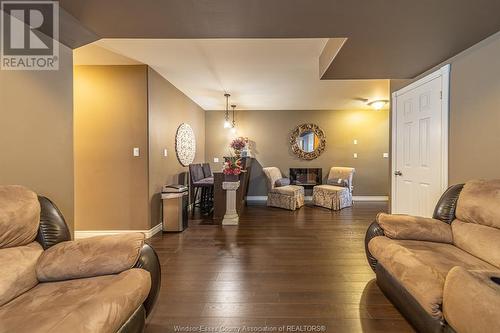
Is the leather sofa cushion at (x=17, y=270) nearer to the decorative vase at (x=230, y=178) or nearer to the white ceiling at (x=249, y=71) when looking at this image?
the white ceiling at (x=249, y=71)

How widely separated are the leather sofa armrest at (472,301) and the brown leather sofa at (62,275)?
162 centimetres

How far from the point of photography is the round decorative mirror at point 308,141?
6398mm

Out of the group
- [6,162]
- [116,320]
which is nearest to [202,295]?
[116,320]

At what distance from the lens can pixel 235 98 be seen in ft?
16.9

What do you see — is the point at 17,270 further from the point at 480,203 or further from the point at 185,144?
the point at 185,144

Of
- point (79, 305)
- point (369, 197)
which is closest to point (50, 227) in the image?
point (79, 305)

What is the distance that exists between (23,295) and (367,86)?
16.6 feet

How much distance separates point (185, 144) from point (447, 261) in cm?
438

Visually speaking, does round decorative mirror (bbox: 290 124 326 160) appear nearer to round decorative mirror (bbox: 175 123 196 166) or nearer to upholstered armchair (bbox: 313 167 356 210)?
upholstered armchair (bbox: 313 167 356 210)

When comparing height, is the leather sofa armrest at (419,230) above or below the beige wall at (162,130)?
below

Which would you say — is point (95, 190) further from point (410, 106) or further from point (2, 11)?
point (410, 106)

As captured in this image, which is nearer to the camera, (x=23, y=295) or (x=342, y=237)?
(x=23, y=295)

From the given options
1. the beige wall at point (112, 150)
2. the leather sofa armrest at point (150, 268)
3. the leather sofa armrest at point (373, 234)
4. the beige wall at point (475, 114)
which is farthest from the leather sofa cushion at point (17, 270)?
the beige wall at point (475, 114)

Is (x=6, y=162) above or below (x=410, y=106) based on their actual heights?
below
